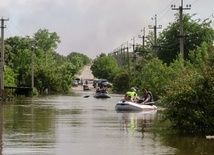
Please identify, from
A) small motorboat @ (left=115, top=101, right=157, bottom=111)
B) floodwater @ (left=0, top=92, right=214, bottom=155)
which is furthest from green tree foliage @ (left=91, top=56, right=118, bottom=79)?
floodwater @ (left=0, top=92, right=214, bottom=155)

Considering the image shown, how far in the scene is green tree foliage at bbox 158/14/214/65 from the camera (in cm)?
8025

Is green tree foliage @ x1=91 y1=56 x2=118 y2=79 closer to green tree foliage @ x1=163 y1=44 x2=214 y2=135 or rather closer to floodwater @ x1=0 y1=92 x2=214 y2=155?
floodwater @ x1=0 y1=92 x2=214 y2=155

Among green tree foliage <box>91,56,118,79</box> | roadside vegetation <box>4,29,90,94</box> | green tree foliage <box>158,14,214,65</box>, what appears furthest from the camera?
green tree foliage <box>91,56,118,79</box>

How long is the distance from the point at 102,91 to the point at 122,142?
55716 mm

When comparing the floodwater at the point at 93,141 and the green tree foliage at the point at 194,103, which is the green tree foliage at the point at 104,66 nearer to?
the floodwater at the point at 93,141

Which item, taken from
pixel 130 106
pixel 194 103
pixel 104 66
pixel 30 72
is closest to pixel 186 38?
pixel 30 72

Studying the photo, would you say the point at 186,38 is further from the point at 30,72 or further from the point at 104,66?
the point at 104,66

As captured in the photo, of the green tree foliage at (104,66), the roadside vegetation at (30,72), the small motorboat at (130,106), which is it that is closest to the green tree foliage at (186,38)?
the roadside vegetation at (30,72)

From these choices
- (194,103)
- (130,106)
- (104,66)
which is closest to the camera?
(194,103)

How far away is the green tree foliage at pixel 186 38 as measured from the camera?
80250mm

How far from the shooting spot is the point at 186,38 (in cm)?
7994

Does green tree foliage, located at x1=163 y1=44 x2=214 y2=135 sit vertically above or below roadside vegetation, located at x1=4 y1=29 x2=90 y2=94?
below

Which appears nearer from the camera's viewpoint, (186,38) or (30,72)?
(186,38)

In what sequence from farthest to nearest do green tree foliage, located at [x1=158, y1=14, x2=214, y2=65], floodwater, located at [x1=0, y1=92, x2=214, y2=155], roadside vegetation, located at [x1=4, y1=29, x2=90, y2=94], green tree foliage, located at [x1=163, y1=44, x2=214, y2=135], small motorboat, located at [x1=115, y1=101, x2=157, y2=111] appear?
roadside vegetation, located at [x1=4, y1=29, x2=90, y2=94]
green tree foliage, located at [x1=158, y1=14, x2=214, y2=65]
small motorboat, located at [x1=115, y1=101, x2=157, y2=111]
green tree foliage, located at [x1=163, y1=44, x2=214, y2=135]
floodwater, located at [x1=0, y1=92, x2=214, y2=155]
